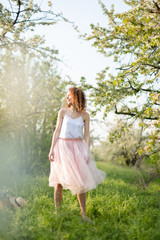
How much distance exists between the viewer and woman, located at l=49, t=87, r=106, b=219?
391 cm

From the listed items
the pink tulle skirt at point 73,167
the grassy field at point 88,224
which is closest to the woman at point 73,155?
the pink tulle skirt at point 73,167

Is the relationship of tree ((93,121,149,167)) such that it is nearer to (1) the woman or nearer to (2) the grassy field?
(2) the grassy field

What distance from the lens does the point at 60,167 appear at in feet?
13.3

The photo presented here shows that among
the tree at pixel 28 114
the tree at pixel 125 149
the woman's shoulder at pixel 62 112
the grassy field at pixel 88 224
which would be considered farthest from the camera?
the tree at pixel 125 149

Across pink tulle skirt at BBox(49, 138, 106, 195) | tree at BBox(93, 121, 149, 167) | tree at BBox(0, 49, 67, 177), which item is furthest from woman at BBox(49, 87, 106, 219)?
tree at BBox(93, 121, 149, 167)

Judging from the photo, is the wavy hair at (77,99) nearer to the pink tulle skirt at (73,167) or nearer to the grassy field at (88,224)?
the pink tulle skirt at (73,167)

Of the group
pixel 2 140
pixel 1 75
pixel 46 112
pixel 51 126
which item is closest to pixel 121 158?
pixel 51 126

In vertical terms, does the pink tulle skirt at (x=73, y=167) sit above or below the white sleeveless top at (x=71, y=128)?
below

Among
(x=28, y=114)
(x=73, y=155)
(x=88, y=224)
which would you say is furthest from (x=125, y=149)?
(x=88, y=224)

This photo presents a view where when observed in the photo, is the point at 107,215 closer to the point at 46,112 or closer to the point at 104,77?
the point at 104,77

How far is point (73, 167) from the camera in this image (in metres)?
3.94

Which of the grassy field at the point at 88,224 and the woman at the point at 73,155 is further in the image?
the woman at the point at 73,155

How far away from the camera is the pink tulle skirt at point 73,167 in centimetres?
389

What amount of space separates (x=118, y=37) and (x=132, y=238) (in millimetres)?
6160
